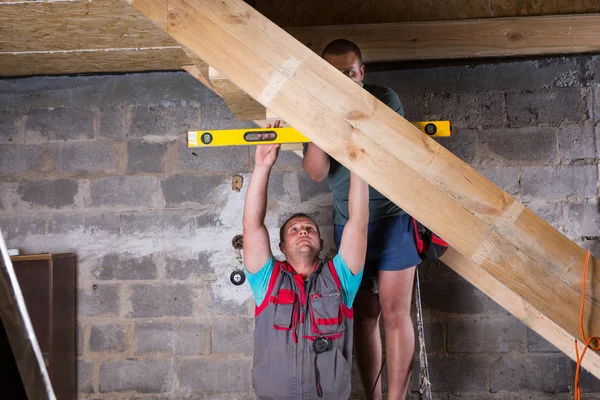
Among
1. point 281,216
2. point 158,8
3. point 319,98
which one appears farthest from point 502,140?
point 158,8

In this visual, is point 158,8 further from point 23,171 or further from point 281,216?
point 23,171

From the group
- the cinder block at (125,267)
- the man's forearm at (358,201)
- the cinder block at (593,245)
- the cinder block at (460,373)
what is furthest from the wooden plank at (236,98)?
the cinder block at (593,245)

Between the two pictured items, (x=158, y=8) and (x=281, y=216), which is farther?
(x=281, y=216)

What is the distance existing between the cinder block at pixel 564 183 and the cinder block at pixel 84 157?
7.02 ft

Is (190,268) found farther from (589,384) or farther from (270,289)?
(589,384)

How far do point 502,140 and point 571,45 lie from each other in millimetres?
536

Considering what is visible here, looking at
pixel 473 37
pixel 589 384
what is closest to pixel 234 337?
pixel 589 384

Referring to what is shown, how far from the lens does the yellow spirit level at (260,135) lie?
1.95 metres

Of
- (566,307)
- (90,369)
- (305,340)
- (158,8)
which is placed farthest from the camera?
(90,369)

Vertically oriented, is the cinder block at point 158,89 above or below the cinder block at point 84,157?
above

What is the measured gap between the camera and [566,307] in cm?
158

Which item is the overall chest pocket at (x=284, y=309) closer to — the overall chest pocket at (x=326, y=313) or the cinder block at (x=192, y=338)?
the overall chest pocket at (x=326, y=313)

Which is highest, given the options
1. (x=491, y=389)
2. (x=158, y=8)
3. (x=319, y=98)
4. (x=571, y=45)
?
(x=571, y=45)

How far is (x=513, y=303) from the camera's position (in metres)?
2.71
